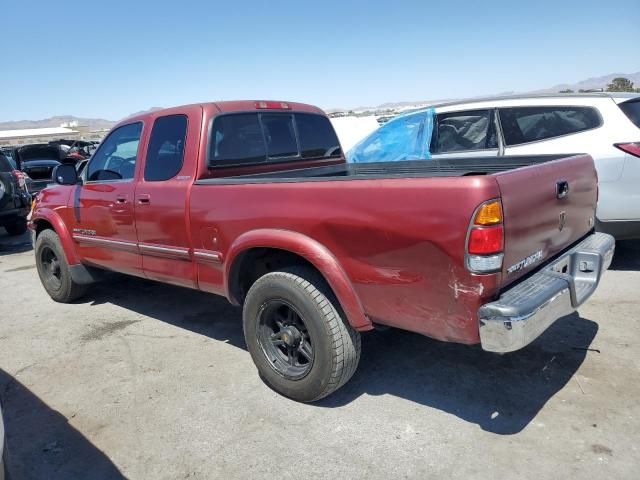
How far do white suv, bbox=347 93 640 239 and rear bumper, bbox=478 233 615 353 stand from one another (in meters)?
2.07

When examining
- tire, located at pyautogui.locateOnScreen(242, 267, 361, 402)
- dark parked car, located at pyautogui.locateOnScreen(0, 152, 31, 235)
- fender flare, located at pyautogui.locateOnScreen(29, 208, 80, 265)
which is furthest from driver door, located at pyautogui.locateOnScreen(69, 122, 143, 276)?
dark parked car, located at pyautogui.locateOnScreen(0, 152, 31, 235)

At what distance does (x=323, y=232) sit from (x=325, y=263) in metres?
0.17

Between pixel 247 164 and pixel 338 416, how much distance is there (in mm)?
2008

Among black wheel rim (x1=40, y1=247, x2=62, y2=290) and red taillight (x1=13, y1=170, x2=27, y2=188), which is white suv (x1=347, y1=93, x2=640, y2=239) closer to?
black wheel rim (x1=40, y1=247, x2=62, y2=290)

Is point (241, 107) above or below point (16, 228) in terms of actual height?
above

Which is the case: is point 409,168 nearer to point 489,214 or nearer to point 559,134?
point 489,214

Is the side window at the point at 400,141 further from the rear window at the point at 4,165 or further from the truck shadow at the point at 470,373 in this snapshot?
the rear window at the point at 4,165

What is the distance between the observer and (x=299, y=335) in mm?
3129

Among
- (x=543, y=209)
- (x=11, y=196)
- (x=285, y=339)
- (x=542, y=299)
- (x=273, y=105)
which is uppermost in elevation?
(x=273, y=105)

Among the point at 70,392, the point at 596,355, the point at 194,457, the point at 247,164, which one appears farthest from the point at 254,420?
the point at 596,355

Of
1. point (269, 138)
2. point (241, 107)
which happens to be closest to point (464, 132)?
point (269, 138)

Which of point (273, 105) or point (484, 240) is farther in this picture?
point (273, 105)

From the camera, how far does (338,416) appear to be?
2994 millimetres

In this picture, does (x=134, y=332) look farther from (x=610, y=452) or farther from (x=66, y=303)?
(x=610, y=452)
